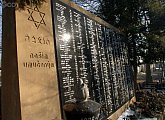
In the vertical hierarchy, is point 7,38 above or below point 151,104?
above

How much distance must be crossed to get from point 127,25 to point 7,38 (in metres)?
10.8

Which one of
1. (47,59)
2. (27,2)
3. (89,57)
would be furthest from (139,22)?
(27,2)

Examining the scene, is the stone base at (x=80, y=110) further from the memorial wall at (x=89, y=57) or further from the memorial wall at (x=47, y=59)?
the memorial wall at (x=89, y=57)

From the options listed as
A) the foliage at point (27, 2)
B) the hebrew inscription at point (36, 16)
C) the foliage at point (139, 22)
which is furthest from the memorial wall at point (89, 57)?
the foliage at point (139, 22)

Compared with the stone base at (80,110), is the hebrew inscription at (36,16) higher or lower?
higher

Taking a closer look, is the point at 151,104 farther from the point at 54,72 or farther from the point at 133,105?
the point at 54,72

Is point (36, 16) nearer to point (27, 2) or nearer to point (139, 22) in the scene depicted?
point (27, 2)

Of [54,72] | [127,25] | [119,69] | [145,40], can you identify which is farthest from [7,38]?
[145,40]

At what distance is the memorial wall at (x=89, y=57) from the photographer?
5180 mm

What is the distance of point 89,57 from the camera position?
263 inches

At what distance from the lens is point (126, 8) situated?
14422mm

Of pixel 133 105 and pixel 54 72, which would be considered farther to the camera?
pixel 133 105

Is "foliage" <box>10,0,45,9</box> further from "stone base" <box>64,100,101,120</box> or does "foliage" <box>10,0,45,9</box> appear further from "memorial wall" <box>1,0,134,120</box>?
"stone base" <box>64,100,101,120</box>

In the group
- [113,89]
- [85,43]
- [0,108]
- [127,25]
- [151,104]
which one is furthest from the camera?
[127,25]
